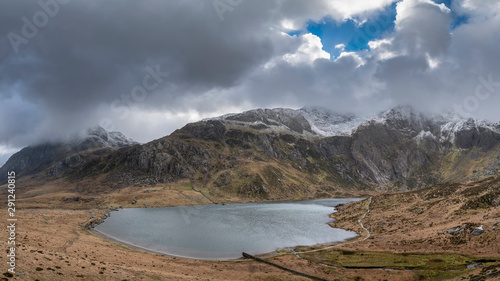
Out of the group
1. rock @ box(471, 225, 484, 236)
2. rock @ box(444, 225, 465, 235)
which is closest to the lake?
rock @ box(444, 225, 465, 235)

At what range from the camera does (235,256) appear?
2766 inches

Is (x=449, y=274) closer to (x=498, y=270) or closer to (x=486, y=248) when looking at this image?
(x=498, y=270)

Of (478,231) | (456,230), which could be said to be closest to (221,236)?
(456,230)

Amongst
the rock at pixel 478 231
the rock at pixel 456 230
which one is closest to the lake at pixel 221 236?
the rock at pixel 456 230

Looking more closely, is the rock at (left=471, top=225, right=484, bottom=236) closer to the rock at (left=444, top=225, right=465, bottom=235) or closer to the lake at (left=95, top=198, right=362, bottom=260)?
the rock at (left=444, top=225, right=465, bottom=235)

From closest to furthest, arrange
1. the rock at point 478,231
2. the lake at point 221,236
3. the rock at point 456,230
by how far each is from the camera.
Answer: the rock at point 478,231
the rock at point 456,230
the lake at point 221,236

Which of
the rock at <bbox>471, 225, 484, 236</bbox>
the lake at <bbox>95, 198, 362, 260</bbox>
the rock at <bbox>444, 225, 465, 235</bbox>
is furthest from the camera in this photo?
the lake at <bbox>95, 198, 362, 260</bbox>

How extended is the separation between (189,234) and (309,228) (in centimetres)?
5029

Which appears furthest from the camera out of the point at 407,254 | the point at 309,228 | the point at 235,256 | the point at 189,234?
the point at 309,228

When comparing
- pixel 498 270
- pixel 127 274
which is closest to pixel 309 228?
pixel 498 270

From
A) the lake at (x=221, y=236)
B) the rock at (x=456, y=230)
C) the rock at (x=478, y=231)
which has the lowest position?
the lake at (x=221, y=236)

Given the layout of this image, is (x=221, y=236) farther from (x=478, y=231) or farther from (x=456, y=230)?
(x=478, y=231)

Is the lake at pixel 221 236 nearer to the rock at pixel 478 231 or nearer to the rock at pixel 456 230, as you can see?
the rock at pixel 456 230

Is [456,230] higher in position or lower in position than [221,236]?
higher
